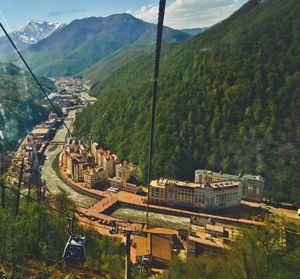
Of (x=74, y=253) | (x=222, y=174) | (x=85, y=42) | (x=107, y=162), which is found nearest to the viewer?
(x=74, y=253)

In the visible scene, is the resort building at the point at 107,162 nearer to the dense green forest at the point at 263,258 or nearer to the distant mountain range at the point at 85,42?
the dense green forest at the point at 263,258

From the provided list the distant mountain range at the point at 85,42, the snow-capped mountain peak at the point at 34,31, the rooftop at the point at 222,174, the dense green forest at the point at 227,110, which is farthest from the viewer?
the snow-capped mountain peak at the point at 34,31

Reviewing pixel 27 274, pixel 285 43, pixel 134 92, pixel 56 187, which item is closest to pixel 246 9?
pixel 285 43

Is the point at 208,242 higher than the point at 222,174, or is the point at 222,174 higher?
the point at 222,174

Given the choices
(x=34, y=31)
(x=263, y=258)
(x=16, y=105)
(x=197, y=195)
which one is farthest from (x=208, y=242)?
(x=34, y=31)

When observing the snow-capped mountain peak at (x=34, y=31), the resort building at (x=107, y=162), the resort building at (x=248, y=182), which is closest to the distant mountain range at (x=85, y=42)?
the snow-capped mountain peak at (x=34, y=31)

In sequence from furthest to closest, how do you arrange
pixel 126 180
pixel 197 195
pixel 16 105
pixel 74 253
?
1. pixel 16 105
2. pixel 126 180
3. pixel 197 195
4. pixel 74 253

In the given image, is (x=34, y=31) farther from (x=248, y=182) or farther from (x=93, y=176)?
(x=248, y=182)
